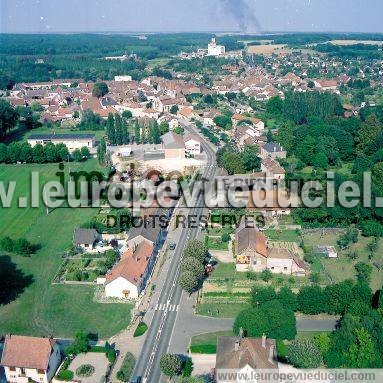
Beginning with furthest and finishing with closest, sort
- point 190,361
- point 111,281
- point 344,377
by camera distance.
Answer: point 111,281, point 190,361, point 344,377

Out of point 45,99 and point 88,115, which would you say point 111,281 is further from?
point 45,99

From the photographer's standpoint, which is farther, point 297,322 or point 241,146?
point 241,146

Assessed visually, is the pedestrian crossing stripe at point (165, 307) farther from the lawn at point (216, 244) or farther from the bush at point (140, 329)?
the lawn at point (216, 244)

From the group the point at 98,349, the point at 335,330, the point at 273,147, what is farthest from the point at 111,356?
the point at 273,147

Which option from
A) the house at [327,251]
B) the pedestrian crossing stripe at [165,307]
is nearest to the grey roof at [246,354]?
the pedestrian crossing stripe at [165,307]

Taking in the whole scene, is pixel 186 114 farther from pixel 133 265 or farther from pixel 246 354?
pixel 246 354

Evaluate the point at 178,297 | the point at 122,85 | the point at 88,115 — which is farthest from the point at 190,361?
the point at 122,85

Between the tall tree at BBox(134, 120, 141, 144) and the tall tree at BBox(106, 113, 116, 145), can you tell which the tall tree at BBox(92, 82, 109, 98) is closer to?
the tall tree at BBox(106, 113, 116, 145)
